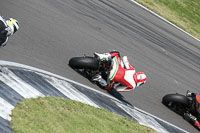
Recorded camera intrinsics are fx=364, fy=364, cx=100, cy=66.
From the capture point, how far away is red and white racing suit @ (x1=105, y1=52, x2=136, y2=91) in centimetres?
984

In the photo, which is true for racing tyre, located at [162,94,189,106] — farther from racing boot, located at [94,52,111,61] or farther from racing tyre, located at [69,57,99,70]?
racing tyre, located at [69,57,99,70]

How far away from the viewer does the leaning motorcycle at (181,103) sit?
1122cm

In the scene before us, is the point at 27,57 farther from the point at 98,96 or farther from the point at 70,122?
the point at 70,122

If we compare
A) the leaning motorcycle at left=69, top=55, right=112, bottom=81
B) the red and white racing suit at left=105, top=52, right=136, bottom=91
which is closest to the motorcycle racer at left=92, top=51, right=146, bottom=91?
the red and white racing suit at left=105, top=52, right=136, bottom=91

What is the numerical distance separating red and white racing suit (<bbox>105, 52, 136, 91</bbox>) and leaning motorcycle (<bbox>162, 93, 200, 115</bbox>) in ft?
6.56

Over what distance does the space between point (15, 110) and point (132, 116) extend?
4220 mm

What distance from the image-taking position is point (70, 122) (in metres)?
6.75

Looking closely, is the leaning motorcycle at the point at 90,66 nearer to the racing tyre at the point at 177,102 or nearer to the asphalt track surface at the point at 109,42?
the asphalt track surface at the point at 109,42

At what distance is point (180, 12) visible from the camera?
2080cm

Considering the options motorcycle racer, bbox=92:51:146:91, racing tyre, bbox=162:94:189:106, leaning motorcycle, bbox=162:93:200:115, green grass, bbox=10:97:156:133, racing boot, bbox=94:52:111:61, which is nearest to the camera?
green grass, bbox=10:97:156:133

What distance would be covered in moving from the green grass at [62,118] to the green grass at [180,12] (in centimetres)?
1165

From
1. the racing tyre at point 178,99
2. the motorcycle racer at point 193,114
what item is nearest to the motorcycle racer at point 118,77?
the racing tyre at point 178,99

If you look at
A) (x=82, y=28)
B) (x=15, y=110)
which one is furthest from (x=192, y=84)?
(x=15, y=110)

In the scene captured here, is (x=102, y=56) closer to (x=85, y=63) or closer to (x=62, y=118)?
(x=85, y=63)
